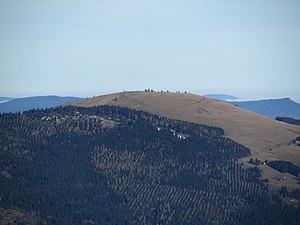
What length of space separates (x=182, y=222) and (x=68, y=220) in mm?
35273

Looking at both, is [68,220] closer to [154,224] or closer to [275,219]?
[154,224]

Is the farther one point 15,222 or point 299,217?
point 299,217

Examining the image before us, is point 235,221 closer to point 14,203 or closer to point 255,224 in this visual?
point 255,224

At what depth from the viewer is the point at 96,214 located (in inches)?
7840

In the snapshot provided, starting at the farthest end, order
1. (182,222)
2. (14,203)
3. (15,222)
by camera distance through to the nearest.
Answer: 1. (182,222)
2. (14,203)
3. (15,222)

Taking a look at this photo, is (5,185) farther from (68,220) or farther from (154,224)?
(154,224)

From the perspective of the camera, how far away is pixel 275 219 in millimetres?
194500

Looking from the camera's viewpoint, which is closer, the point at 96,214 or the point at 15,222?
the point at 15,222

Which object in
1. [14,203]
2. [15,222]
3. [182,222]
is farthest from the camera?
[182,222]

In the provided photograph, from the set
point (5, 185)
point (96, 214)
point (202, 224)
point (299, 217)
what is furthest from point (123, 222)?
point (299, 217)

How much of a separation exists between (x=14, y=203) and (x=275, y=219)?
77.1 metres

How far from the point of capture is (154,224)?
19912cm

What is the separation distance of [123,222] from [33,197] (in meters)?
28.4

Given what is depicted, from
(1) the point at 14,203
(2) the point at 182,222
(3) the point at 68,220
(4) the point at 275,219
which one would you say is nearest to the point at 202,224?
(2) the point at 182,222
